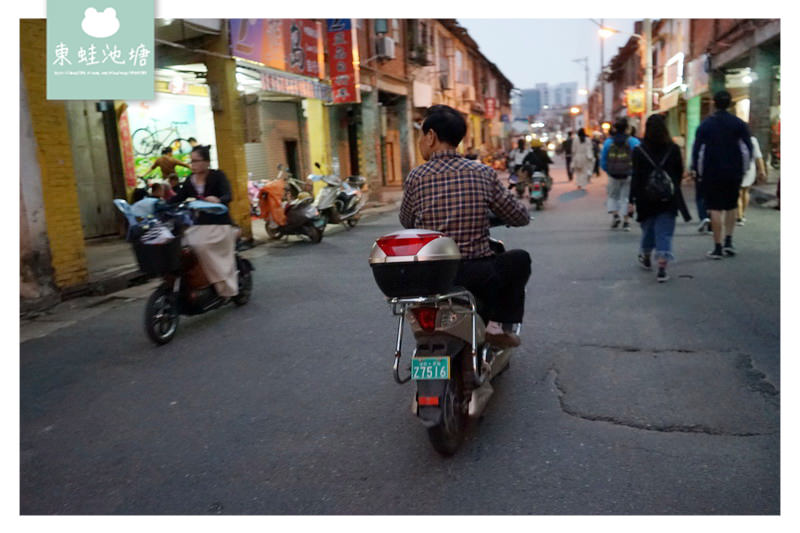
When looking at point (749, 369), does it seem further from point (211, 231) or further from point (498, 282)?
point (211, 231)

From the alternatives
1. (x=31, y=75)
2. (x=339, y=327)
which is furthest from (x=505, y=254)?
(x=31, y=75)

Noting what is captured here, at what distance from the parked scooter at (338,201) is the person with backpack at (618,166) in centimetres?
514

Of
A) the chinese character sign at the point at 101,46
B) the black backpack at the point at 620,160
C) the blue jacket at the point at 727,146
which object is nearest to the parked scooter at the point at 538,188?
the black backpack at the point at 620,160

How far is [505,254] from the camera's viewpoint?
3.59m

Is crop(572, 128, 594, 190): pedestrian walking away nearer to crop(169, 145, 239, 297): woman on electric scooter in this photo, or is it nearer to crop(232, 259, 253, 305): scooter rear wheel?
crop(232, 259, 253, 305): scooter rear wheel

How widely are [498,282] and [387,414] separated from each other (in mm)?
1015

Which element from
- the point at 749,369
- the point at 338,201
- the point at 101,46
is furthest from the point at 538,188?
the point at 101,46

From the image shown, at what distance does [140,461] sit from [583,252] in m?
6.93

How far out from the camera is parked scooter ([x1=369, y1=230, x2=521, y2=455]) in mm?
2883

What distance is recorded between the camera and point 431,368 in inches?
120

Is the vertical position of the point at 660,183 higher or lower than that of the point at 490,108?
lower

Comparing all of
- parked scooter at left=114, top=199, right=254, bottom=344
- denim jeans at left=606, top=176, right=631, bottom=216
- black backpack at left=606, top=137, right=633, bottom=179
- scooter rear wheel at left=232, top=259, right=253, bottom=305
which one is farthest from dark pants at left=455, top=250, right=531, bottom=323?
denim jeans at left=606, top=176, right=631, bottom=216

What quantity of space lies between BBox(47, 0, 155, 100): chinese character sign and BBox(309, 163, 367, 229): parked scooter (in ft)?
28.3

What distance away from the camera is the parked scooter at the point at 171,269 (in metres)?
5.30
